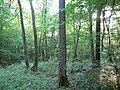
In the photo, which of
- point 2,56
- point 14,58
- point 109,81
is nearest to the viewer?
point 109,81

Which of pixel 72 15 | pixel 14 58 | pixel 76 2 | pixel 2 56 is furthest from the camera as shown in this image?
pixel 14 58

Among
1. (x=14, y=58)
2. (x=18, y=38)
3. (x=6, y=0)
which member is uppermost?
(x=6, y=0)

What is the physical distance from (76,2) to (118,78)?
10.9ft

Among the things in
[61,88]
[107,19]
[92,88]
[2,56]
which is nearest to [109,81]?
[92,88]

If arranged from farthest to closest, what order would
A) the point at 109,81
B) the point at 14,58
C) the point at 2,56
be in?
the point at 14,58 < the point at 2,56 < the point at 109,81

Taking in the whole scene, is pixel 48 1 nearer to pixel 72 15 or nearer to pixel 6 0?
pixel 6 0

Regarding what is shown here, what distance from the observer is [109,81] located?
869 centimetres

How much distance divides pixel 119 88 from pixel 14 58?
19806 mm

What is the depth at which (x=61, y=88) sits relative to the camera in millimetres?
8789

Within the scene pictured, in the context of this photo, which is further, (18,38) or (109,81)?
(18,38)

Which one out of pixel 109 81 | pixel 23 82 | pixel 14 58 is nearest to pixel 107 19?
pixel 109 81

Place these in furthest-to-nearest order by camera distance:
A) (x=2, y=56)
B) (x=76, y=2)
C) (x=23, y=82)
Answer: (x=2, y=56) → (x=23, y=82) → (x=76, y=2)

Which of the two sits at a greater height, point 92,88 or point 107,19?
point 107,19

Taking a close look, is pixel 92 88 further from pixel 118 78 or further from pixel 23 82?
pixel 23 82
